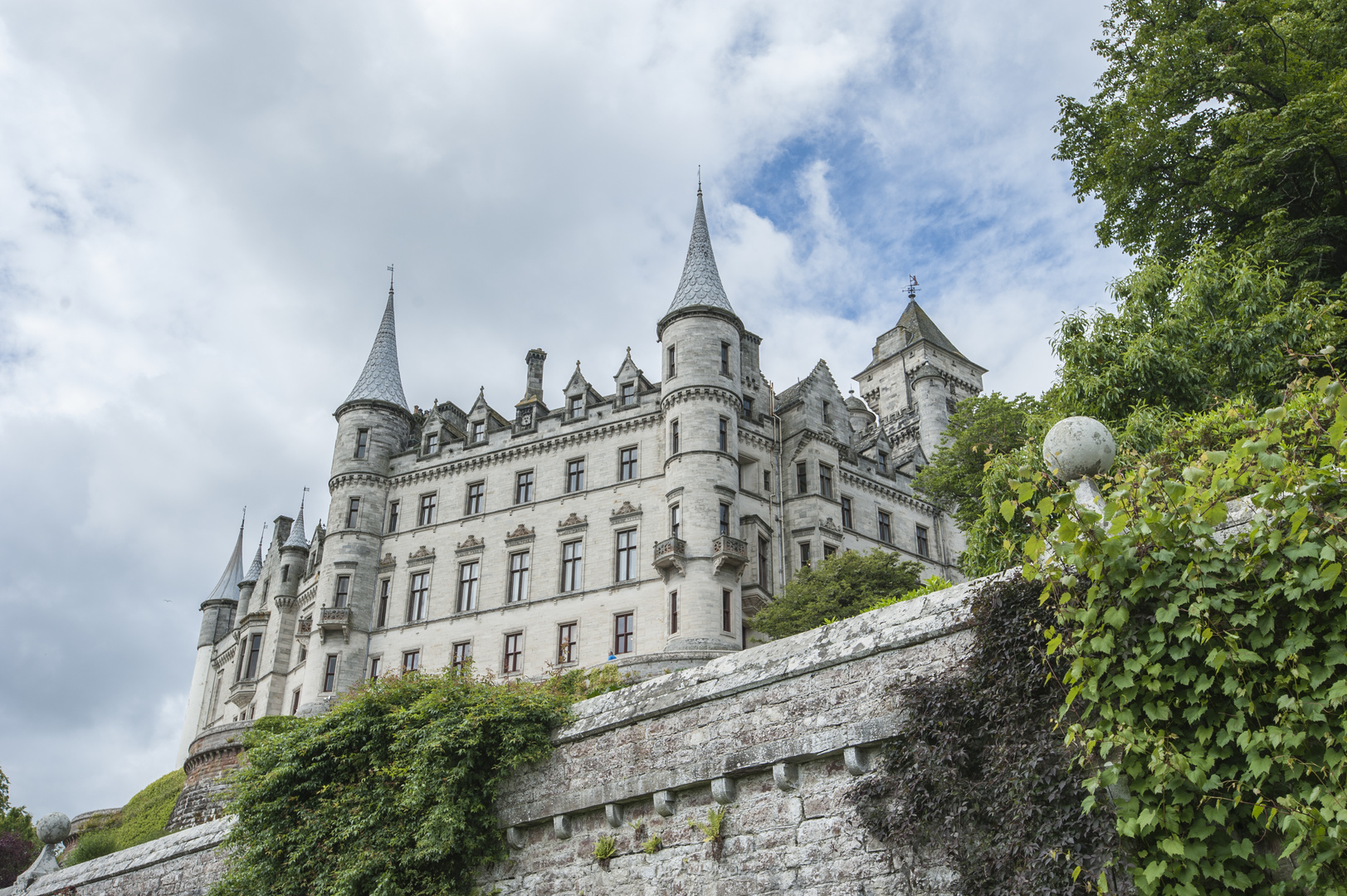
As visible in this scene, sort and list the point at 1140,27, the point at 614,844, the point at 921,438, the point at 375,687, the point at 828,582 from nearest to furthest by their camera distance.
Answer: the point at 614,844 → the point at 375,687 → the point at 1140,27 → the point at 828,582 → the point at 921,438

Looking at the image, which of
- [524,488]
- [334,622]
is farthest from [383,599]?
[524,488]

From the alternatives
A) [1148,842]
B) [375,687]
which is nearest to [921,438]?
[375,687]

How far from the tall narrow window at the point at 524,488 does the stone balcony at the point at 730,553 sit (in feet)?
32.7

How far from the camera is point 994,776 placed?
7.61 metres

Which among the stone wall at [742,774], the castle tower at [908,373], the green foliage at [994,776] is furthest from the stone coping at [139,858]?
the castle tower at [908,373]

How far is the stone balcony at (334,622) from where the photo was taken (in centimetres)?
4456

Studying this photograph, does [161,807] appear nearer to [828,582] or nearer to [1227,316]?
[828,582]

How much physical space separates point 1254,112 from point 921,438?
41.2m

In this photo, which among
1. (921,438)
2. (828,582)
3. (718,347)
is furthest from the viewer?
(921,438)

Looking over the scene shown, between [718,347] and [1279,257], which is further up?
[718,347]

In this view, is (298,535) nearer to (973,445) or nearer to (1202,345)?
(973,445)

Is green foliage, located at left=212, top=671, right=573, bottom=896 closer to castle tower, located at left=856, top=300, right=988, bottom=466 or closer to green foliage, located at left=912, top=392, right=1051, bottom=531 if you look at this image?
green foliage, located at left=912, top=392, right=1051, bottom=531

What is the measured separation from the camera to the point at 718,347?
42.1 meters

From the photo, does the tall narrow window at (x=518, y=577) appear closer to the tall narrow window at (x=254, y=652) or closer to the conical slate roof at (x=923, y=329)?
the tall narrow window at (x=254, y=652)
